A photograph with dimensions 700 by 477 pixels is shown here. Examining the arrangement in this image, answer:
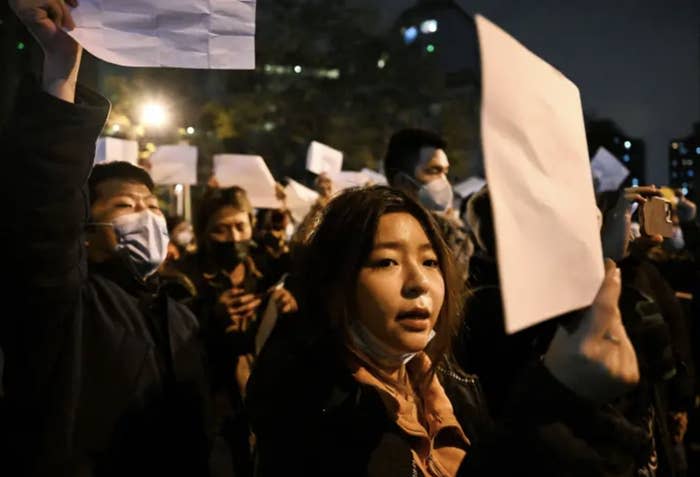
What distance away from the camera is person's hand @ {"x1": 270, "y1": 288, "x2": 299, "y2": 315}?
3.66 meters

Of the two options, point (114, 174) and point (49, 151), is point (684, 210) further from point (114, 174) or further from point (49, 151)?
point (49, 151)

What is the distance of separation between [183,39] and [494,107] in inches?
41.4

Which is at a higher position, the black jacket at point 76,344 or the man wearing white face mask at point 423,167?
the man wearing white face mask at point 423,167

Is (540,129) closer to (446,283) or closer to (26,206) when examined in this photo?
(446,283)

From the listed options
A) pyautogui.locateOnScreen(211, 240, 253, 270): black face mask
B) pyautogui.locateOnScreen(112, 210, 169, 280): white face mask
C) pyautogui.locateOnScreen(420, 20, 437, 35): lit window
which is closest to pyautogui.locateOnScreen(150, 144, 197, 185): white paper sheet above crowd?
pyautogui.locateOnScreen(211, 240, 253, 270): black face mask

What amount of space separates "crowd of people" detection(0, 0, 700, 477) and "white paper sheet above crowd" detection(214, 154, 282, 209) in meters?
4.83

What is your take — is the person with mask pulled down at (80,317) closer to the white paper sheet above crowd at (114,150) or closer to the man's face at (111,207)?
the man's face at (111,207)

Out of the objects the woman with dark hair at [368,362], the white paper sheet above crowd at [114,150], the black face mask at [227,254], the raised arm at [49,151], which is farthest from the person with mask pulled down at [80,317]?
the white paper sheet above crowd at [114,150]

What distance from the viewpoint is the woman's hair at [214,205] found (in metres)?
5.09

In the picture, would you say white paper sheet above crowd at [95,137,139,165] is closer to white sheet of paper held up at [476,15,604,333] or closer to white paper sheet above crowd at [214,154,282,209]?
white paper sheet above crowd at [214,154,282,209]

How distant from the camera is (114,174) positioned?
125 inches

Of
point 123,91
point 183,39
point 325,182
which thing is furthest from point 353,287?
point 123,91

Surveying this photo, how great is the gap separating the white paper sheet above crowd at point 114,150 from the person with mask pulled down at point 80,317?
303cm

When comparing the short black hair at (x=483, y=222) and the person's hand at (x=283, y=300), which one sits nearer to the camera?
the person's hand at (x=283, y=300)
